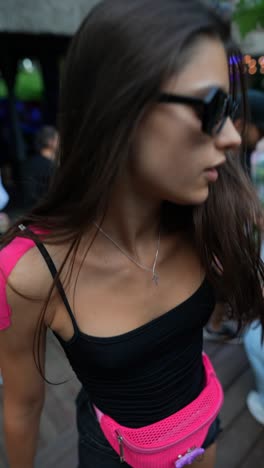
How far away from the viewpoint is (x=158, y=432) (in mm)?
896

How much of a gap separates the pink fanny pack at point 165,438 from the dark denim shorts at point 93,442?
4cm

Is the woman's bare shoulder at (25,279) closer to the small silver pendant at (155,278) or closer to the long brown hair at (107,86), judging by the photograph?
the long brown hair at (107,86)

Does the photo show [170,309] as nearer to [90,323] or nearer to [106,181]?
[90,323]

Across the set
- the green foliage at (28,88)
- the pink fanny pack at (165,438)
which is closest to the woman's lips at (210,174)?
the pink fanny pack at (165,438)

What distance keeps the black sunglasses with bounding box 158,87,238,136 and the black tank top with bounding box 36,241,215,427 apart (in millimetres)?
399

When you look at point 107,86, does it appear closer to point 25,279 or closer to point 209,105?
point 209,105

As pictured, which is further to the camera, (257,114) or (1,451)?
(257,114)

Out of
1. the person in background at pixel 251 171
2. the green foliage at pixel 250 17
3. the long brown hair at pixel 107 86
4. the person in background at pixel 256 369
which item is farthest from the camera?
the green foliage at pixel 250 17

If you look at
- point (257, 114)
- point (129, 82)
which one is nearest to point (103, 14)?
point (129, 82)

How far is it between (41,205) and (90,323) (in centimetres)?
29

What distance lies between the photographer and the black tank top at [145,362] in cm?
75

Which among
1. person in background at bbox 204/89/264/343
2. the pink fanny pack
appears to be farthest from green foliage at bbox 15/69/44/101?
the pink fanny pack

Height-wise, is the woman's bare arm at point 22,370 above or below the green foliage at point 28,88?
above

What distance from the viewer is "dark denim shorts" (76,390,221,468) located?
3.15ft
